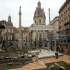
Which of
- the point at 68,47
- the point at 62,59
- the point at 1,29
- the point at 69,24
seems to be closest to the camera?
the point at 62,59

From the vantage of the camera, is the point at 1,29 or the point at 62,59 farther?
the point at 1,29

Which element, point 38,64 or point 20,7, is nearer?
point 38,64

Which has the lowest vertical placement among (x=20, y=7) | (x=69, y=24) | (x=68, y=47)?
(x=68, y=47)

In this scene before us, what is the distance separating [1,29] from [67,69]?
195ft

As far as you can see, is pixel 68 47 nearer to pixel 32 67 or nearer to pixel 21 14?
pixel 32 67

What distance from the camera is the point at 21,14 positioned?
40.0 metres

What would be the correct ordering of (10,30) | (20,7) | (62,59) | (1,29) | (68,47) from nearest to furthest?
(62,59) → (68,47) → (20,7) → (10,30) → (1,29)

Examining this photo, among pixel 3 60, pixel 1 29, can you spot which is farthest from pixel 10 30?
pixel 3 60

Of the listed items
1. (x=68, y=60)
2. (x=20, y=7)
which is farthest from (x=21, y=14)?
(x=68, y=60)

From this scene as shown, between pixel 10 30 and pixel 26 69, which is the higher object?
pixel 10 30

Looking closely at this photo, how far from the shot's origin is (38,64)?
15.4 m

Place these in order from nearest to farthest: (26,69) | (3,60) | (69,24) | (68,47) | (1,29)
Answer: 1. (26,69)
2. (3,60)
3. (68,47)
4. (69,24)
5. (1,29)

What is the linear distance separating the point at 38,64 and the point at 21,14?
2889 centimetres

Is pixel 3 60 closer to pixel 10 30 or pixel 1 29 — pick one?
pixel 10 30
